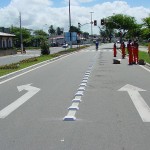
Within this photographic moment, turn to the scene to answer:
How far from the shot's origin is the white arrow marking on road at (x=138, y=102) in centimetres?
865

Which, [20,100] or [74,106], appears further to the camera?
[20,100]

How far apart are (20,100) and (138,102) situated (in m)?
3.30

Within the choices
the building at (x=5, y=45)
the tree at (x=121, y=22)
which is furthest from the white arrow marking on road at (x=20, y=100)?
the tree at (x=121, y=22)

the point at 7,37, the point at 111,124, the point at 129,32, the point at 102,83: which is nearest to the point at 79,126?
the point at 111,124

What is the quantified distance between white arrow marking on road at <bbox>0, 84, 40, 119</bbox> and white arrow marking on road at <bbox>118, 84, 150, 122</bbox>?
2.99m

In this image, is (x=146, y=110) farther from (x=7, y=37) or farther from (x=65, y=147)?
(x=7, y=37)

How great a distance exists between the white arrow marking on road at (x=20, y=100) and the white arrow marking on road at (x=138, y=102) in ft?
9.80

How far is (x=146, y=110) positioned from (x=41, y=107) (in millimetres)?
2578

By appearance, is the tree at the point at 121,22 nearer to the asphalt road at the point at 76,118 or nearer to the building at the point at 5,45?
the building at the point at 5,45

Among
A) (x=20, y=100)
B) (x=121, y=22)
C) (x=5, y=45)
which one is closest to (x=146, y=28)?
(x=121, y=22)

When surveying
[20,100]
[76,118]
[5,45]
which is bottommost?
[5,45]

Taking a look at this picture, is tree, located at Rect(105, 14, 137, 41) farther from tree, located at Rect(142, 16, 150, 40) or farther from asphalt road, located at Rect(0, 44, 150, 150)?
asphalt road, located at Rect(0, 44, 150, 150)

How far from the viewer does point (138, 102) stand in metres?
10.5

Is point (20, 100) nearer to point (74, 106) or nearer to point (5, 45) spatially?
point (74, 106)
